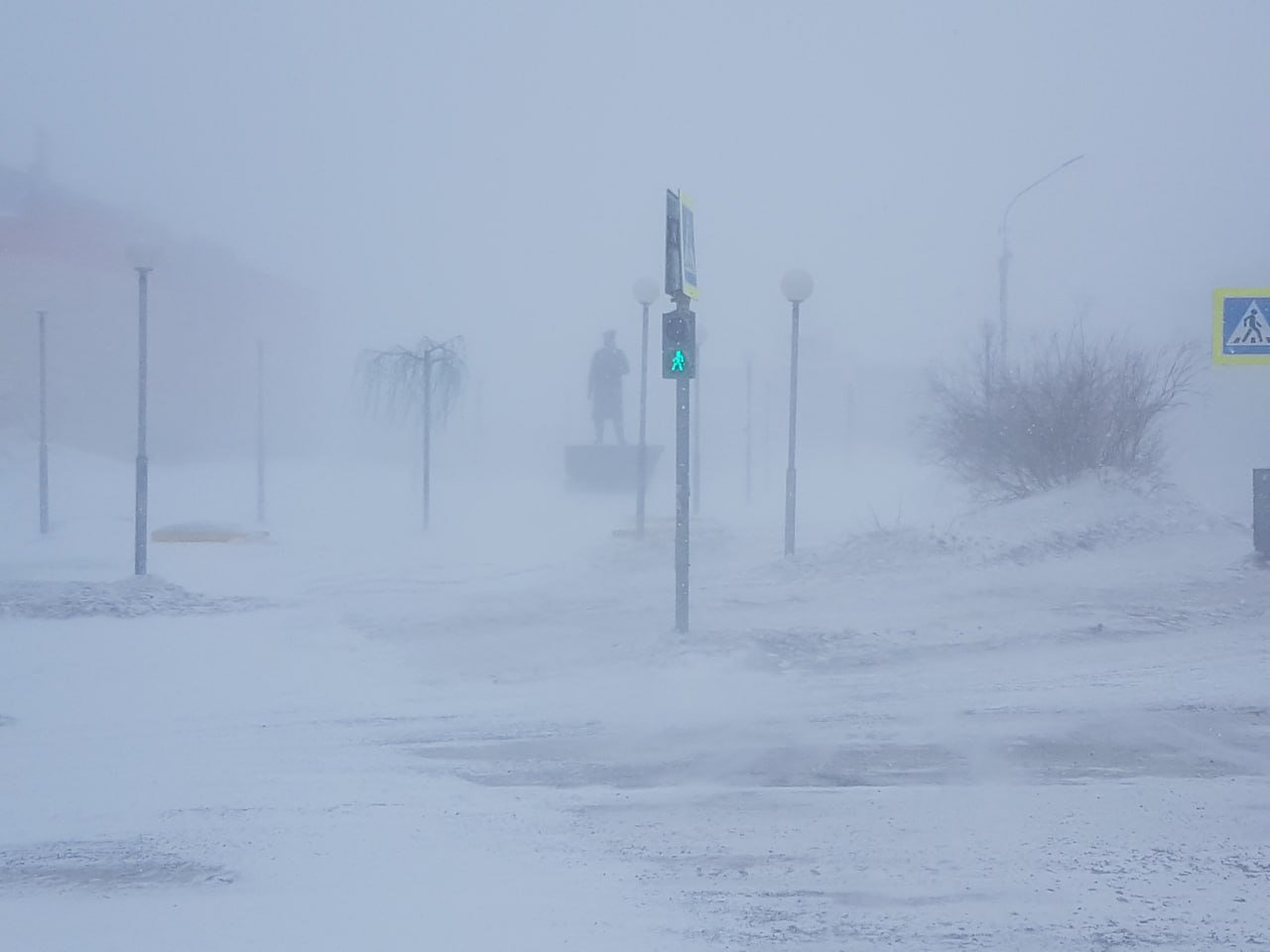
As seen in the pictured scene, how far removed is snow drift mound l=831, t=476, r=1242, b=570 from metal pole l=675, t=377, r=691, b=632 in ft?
14.5

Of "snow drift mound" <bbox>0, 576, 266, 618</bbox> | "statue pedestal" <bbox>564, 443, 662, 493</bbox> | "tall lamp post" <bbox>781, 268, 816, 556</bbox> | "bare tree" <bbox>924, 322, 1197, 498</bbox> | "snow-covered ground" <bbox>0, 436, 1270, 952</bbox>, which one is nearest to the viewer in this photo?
"snow-covered ground" <bbox>0, 436, 1270, 952</bbox>

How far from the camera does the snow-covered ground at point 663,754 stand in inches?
184

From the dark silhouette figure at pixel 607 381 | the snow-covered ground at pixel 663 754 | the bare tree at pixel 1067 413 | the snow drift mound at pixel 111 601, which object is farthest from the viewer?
the dark silhouette figure at pixel 607 381

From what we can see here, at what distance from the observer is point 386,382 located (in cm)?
3030

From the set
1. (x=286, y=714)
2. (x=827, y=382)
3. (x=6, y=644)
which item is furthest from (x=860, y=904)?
(x=827, y=382)

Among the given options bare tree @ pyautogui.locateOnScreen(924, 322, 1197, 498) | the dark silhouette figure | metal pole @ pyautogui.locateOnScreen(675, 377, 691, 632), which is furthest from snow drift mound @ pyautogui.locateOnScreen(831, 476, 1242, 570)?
the dark silhouette figure

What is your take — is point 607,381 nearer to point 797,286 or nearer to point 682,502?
point 797,286

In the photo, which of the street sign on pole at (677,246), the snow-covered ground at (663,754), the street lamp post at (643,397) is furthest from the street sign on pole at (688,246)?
the street lamp post at (643,397)

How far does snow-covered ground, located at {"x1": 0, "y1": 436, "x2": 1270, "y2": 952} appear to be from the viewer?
466cm

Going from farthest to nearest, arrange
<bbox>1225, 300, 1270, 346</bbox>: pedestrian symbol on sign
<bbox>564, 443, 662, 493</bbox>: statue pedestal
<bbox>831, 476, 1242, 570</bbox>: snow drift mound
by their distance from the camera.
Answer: <bbox>564, 443, 662, 493</bbox>: statue pedestal
<bbox>831, 476, 1242, 570</bbox>: snow drift mound
<bbox>1225, 300, 1270, 346</bbox>: pedestrian symbol on sign

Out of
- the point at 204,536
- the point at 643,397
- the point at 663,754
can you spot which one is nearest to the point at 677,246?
the point at 663,754

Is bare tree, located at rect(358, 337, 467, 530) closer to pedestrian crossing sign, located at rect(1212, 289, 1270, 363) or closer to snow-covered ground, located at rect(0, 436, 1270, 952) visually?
snow-covered ground, located at rect(0, 436, 1270, 952)

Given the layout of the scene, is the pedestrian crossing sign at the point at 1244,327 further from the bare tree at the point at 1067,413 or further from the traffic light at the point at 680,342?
the bare tree at the point at 1067,413

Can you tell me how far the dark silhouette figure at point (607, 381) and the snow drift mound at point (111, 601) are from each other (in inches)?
526
